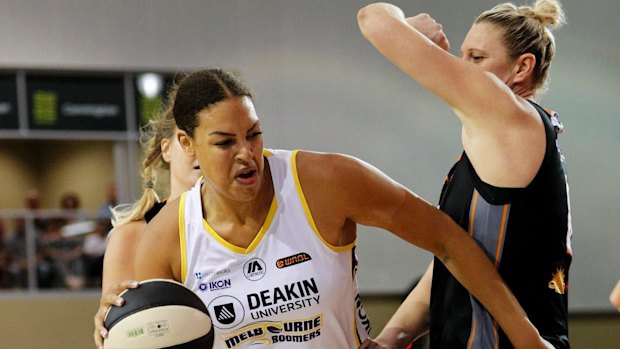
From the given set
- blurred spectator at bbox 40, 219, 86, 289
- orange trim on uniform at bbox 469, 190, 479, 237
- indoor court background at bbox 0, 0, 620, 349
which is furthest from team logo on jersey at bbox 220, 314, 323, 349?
blurred spectator at bbox 40, 219, 86, 289

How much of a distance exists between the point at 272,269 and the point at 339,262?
0.65 feet

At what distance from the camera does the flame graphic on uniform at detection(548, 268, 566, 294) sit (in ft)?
8.39

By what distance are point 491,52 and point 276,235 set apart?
82 centimetres

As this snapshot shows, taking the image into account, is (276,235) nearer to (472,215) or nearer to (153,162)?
(472,215)

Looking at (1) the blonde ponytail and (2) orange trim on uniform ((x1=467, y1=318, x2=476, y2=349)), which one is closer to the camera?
(2) orange trim on uniform ((x1=467, y1=318, x2=476, y2=349))

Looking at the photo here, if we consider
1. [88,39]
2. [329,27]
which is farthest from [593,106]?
[88,39]

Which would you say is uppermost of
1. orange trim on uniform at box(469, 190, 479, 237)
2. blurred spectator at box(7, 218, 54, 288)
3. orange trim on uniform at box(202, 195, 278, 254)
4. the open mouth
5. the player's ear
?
the player's ear

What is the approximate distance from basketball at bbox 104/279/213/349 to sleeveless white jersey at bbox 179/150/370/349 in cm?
11

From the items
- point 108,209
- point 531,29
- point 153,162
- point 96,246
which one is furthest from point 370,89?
point 531,29

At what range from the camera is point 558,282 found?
257 cm

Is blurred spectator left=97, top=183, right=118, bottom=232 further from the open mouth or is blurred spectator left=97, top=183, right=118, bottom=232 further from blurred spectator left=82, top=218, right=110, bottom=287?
the open mouth

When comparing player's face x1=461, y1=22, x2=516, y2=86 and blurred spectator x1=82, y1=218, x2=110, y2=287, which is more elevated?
player's face x1=461, y1=22, x2=516, y2=86

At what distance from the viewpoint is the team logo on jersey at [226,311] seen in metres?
2.62

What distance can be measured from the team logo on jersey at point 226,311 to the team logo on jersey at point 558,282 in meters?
0.88
